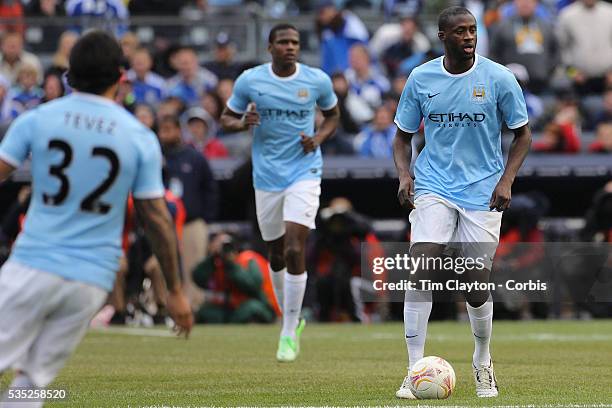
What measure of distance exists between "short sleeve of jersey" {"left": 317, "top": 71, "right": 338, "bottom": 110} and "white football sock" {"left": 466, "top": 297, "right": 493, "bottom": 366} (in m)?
4.23

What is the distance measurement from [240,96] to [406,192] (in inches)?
164

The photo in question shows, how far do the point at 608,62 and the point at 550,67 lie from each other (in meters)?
1.05

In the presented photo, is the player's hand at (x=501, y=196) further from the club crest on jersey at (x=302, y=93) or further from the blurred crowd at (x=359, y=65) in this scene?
the blurred crowd at (x=359, y=65)

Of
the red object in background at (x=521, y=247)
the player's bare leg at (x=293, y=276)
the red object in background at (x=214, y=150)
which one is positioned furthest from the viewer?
the red object in background at (x=214, y=150)

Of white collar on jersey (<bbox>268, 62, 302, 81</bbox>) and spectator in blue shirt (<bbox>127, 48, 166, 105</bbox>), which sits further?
spectator in blue shirt (<bbox>127, 48, 166, 105</bbox>)

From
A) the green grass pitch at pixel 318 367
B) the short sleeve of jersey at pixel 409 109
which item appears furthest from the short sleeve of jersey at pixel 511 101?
the green grass pitch at pixel 318 367

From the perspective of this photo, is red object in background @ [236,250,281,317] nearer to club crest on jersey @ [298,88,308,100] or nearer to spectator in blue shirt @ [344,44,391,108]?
spectator in blue shirt @ [344,44,391,108]

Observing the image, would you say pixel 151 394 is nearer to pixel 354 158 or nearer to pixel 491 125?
pixel 491 125

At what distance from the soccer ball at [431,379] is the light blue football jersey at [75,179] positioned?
133 inches

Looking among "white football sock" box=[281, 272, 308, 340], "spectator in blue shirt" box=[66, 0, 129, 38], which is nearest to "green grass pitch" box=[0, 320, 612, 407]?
"white football sock" box=[281, 272, 308, 340]

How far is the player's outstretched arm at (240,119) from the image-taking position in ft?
43.0

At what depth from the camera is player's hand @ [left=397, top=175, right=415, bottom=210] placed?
971 centimetres

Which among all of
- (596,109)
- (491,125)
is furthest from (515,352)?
(596,109)

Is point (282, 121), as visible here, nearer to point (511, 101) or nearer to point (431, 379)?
point (511, 101)
